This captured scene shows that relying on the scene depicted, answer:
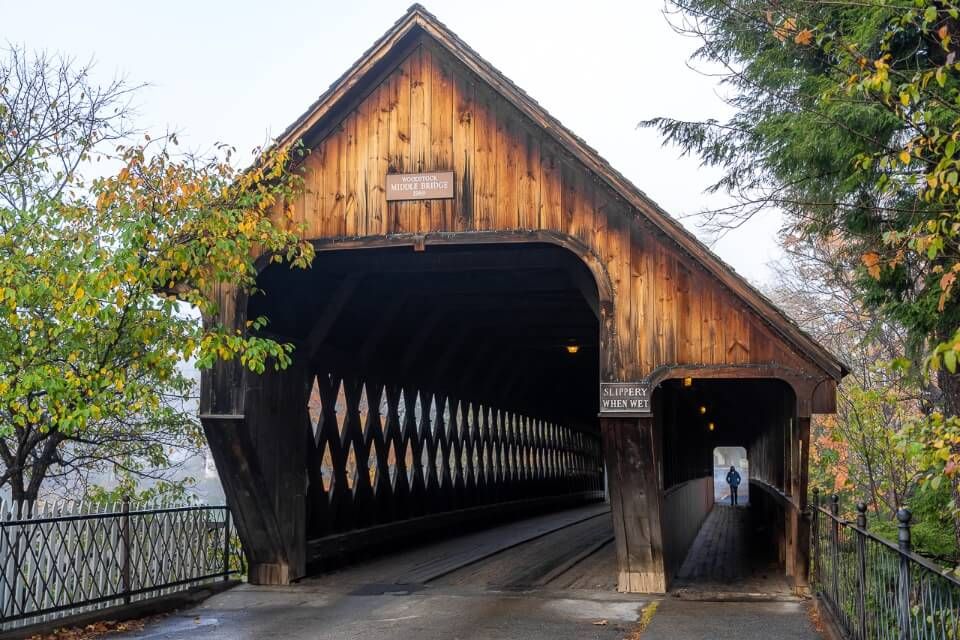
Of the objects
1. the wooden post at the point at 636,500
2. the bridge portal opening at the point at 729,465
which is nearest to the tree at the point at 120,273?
the wooden post at the point at 636,500

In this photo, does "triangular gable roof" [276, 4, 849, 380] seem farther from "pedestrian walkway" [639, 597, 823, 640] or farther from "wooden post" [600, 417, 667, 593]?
"pedestrian walkway" [639, 597, 823, 640]

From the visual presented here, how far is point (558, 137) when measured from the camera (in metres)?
11.2

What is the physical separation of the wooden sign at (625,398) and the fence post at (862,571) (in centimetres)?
367

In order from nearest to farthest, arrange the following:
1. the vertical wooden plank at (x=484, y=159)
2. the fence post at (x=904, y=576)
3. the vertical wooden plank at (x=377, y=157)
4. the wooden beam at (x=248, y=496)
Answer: the fence post at (x=904, y=576)
the vertical wooden plank at (x=484, y=159)
the wooden beam at (x=248, y=496)
the vertical wooden plank at (x=377, y=157)

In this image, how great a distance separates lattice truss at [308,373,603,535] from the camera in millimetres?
14391

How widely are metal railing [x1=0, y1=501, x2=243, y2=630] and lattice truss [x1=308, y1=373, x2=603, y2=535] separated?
2249mm

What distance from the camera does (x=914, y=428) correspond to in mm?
5375

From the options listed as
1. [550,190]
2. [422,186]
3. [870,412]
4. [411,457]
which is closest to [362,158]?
[422,186]

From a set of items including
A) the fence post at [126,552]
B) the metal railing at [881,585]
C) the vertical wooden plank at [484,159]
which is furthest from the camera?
the vertical wooden plank at [484,159]

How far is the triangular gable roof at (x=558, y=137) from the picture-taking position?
10.8 meters

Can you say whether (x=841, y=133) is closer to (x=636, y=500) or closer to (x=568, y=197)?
(x=568, y=197)

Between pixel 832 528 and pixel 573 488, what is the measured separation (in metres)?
24.9

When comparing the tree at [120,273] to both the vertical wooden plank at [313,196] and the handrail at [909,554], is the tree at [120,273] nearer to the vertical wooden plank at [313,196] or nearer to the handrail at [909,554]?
the vertical wooden plank at [313,196]

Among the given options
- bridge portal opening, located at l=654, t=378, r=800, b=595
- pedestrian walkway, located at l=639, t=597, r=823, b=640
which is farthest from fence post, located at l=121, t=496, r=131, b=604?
bridge portal opening, located at l=654, t=378, r=800, b=595
